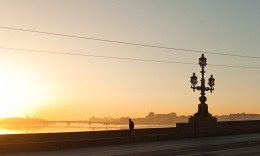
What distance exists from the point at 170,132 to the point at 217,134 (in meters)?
4.66

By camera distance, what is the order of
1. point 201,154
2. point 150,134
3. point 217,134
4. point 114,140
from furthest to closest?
1. point 217,134
2. point 150,134
3. point 114,140
4. point 201,154

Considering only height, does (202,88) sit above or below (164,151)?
above

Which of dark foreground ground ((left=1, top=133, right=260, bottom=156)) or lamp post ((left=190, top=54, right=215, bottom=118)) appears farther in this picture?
lamp post ((left=190, top=54, right=215, bottom=118))

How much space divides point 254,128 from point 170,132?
11.2 m

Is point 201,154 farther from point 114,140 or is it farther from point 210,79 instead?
point 210,79

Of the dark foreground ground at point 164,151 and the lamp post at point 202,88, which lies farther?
the lamp post at point 202,88

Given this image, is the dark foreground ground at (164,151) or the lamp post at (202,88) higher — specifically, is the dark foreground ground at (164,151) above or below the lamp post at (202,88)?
below

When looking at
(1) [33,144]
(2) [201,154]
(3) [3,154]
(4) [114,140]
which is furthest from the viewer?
(4) [114,140]

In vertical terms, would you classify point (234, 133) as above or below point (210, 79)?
below

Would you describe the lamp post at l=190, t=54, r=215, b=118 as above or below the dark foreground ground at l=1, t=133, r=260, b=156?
above

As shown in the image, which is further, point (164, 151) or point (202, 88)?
point (202, 88)

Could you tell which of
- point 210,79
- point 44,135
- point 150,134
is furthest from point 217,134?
point 44,135

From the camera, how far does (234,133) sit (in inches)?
1644

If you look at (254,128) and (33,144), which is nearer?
(33,144)
